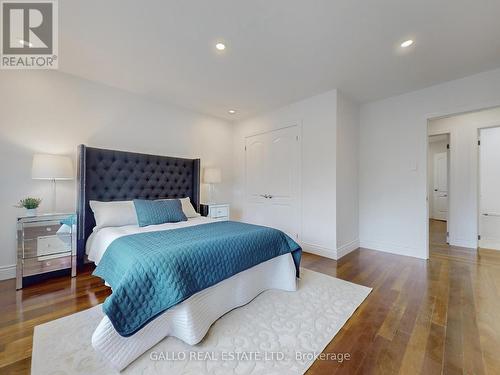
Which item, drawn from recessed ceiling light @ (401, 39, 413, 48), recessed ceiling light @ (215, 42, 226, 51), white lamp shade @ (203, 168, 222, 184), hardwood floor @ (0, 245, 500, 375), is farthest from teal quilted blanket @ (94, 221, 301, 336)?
recessed ceiling light @ (401, 39, 413, 48)

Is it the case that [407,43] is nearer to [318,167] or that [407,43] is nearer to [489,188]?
[318,167]

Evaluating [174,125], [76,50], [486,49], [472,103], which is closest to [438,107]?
[472,103]

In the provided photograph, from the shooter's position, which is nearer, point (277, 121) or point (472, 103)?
point (472, 103)

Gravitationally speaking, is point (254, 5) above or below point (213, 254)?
above

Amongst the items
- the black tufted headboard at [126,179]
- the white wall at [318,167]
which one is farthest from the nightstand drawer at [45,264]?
the white wall at [318,167]

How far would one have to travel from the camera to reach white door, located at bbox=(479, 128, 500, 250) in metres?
3.79

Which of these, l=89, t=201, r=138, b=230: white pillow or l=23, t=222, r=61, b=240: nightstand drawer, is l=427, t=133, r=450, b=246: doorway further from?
l=23, t=222, r=61, b=240: nightstand drawer

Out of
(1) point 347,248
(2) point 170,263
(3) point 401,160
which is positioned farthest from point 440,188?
(2) point 170,263

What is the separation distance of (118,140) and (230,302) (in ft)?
9.03

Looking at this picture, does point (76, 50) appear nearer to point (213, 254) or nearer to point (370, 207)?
point (213, 254)

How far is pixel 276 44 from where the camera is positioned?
7.15ft

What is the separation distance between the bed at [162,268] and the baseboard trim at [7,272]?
0.67 m

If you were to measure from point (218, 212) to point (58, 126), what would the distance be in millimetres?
2501

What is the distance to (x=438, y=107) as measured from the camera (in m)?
3.07
